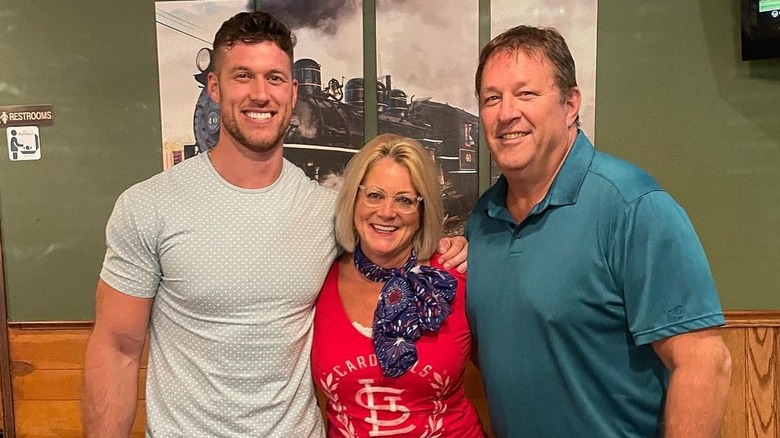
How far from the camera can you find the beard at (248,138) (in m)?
1.61

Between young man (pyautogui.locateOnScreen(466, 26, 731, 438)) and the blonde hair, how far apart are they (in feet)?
0.85

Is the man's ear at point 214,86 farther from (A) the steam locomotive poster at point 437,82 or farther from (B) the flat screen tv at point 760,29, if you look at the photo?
(B) the flat screen tv at point 760,29

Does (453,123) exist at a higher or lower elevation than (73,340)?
higher

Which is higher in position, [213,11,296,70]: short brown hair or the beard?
[213,11,296,70]: short brown hair

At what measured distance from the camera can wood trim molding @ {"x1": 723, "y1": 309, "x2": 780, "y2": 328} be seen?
6.93 feet

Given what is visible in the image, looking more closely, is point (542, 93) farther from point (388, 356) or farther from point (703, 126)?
point (703, 126)

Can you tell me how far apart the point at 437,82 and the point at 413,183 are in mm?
595

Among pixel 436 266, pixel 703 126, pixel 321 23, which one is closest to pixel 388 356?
pixel 436 266

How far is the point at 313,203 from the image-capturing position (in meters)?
1.75

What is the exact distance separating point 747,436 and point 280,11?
2268 millimetres

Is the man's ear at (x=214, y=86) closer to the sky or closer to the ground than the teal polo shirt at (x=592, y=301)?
closer to the sky

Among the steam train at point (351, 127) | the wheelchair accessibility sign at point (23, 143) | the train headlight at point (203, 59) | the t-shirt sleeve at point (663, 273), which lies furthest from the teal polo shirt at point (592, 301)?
the wheelchair accessibility sign at point (23, 143)

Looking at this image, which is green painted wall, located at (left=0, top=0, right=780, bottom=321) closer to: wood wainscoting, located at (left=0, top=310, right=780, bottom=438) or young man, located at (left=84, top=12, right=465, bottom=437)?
wood wainscoting, located at (left=0, top=310, right=780, bottom=438)

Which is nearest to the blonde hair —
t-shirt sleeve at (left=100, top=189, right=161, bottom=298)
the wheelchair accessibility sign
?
t-shirt sleeve at (left=100, top=189, right=161, bottom=298)
